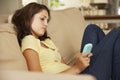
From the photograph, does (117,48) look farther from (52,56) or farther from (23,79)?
(23,79)

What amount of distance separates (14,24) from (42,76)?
0.79 m

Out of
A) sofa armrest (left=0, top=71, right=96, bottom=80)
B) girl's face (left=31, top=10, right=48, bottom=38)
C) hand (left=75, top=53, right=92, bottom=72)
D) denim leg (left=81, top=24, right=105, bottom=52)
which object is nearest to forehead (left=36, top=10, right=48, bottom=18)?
girl's face (left=31, top=10, right=48, bottom=38)

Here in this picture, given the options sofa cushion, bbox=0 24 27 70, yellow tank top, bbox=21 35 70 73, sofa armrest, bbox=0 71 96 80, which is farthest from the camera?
yellow tank top, bbox=21 35 70 73

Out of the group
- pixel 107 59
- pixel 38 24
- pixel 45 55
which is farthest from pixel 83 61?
pixel 38 24

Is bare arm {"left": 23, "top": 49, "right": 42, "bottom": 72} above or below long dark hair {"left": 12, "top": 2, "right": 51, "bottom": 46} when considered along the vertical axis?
below

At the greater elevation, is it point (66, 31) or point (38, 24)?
point (38, 24)

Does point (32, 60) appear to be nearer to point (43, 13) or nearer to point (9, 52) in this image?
point (9, 52)

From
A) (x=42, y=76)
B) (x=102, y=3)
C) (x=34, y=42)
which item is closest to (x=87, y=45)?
(x=34, y=42)

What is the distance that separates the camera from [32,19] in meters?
1.62

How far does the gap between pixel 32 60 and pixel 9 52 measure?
0.48ft

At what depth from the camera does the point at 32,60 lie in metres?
1.40

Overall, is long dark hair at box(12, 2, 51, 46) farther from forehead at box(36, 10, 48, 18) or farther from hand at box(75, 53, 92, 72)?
hand at box(75, 53, 92, 72)

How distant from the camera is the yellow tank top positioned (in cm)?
149

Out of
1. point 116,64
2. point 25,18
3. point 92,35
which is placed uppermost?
point 25,18
